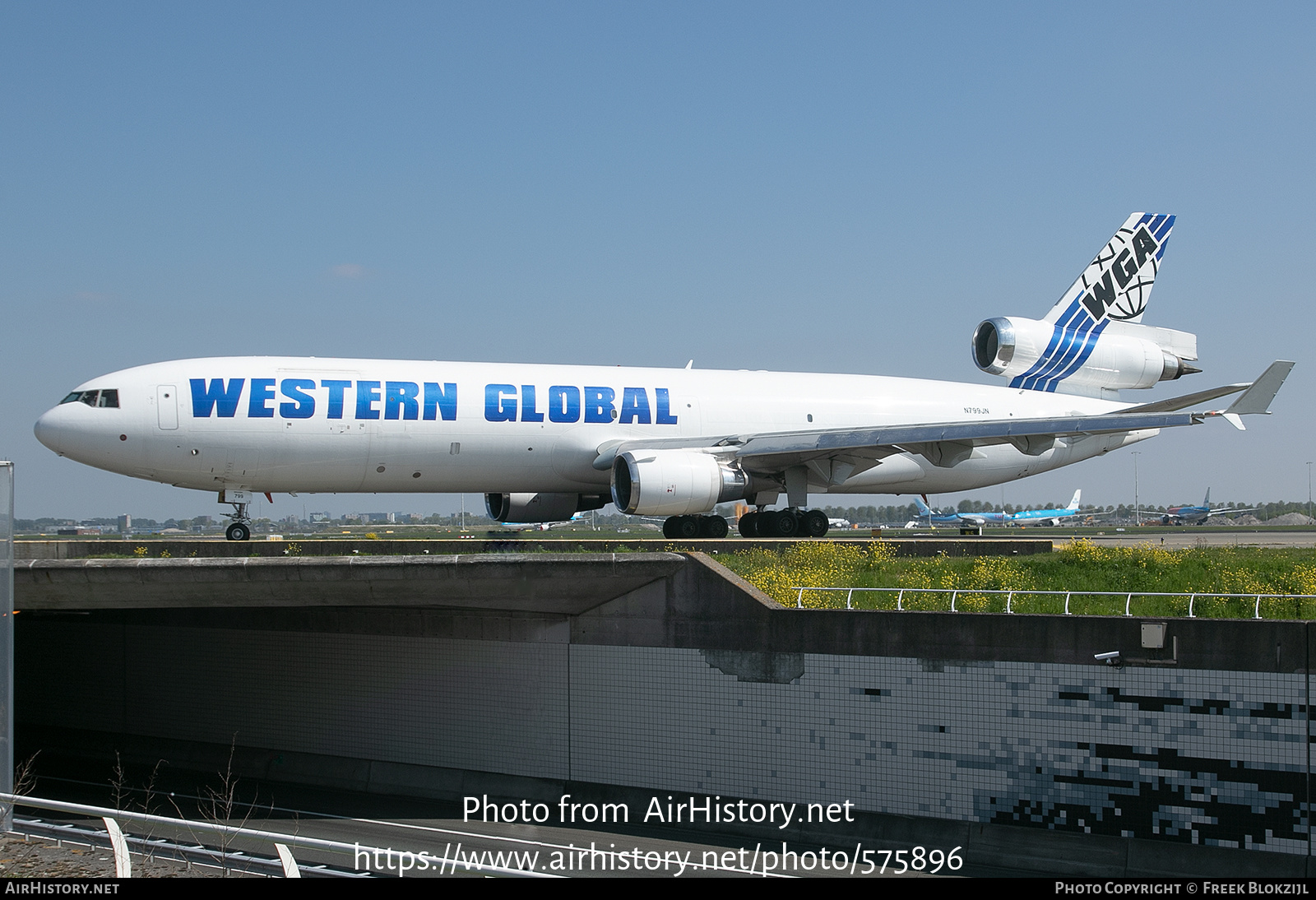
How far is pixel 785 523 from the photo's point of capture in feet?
95.2

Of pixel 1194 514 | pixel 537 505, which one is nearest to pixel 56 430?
pixel 537 505

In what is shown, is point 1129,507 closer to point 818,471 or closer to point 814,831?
point 818,471

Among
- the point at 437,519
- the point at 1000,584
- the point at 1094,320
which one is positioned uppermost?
the point at 1094,320

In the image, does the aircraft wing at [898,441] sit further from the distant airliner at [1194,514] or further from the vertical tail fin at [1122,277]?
the distant airliner at [1194,514]

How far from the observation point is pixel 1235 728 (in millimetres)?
14805

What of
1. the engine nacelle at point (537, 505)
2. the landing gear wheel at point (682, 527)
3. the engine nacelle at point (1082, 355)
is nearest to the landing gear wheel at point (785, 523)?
the landing gear wheel at point (682, 527)

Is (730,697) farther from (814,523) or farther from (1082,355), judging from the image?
(1082,355)

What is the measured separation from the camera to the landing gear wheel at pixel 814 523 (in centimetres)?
2909

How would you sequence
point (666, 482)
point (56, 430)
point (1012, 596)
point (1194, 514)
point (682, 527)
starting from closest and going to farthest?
point (1012, 596) → point (56, 430) → point (666, 482) → point (682, 527) → point (1194, 514)

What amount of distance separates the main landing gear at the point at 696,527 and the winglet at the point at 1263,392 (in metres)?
12.5

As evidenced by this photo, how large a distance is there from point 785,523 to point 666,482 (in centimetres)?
455

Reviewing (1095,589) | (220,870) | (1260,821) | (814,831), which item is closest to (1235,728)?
(1260,821)

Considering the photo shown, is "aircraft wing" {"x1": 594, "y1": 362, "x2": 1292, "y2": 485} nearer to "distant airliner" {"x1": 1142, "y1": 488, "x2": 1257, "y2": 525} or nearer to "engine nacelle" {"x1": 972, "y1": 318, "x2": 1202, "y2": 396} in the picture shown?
"engine nacelle" {"x1": 972, "y1": 318, "x2": 1202, "y2": 396}

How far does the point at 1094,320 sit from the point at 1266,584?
57.3ft
